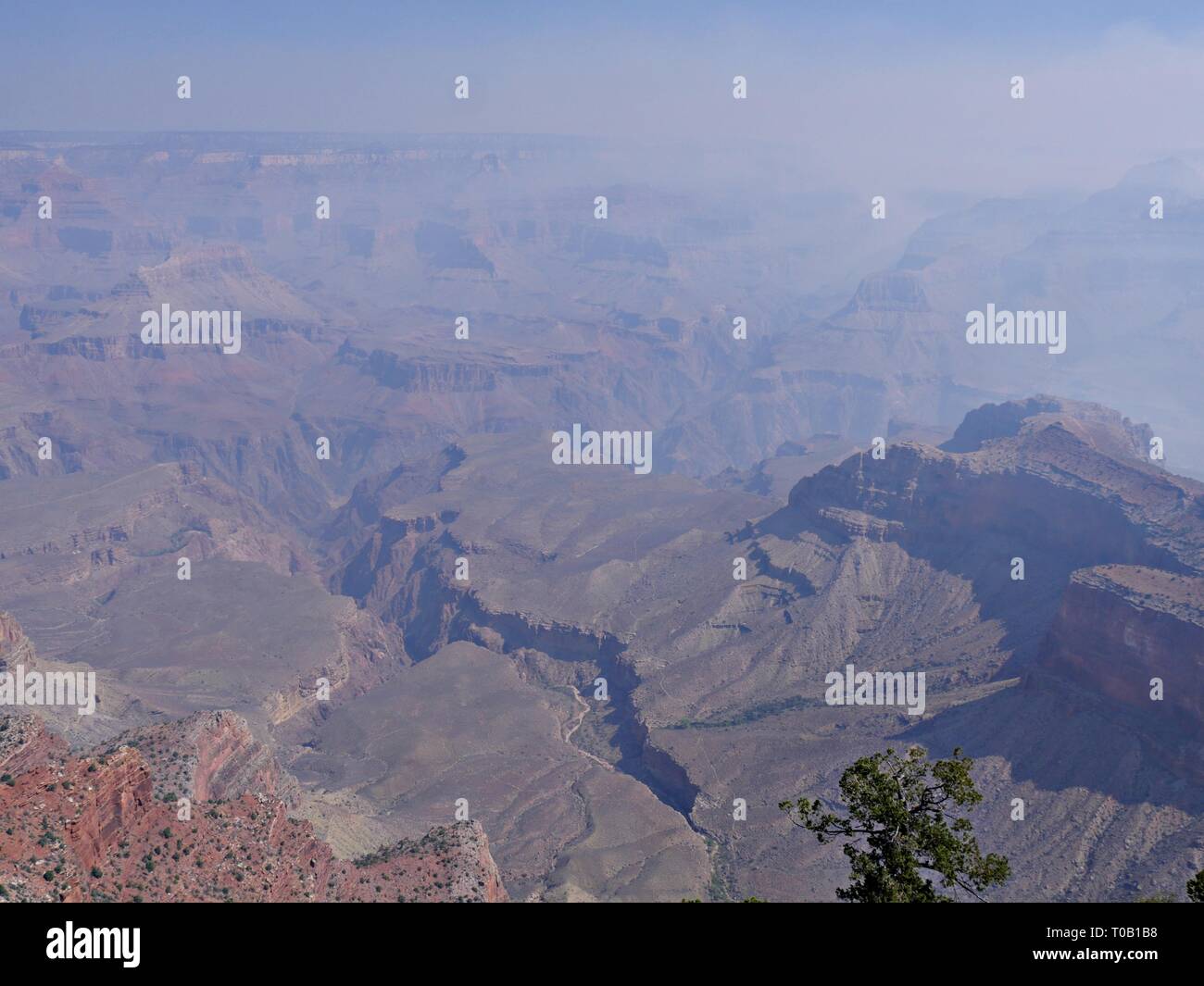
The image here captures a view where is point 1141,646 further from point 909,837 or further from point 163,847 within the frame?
point 163,847

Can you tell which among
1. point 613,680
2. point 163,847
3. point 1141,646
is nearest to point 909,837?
point 163,847

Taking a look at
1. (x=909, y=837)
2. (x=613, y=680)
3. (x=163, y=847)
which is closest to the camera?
(x=909, y=837)

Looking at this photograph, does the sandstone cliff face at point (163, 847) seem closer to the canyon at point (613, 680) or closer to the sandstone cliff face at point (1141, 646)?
the canyon at point (613, 680)

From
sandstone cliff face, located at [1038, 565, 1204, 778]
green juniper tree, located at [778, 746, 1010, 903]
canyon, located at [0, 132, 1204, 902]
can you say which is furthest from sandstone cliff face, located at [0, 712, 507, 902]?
sandstone cliff face, located at [1038, 565, 1204, 778]

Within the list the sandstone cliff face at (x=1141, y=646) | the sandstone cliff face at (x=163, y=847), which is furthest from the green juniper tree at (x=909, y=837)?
the sandstone cliff face at (x=1141, y=646)

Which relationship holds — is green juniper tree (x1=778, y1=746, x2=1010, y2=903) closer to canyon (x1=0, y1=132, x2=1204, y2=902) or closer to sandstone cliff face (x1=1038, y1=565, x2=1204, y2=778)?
canyon (x1=0, y1=132, x2=1204, y2=902)
